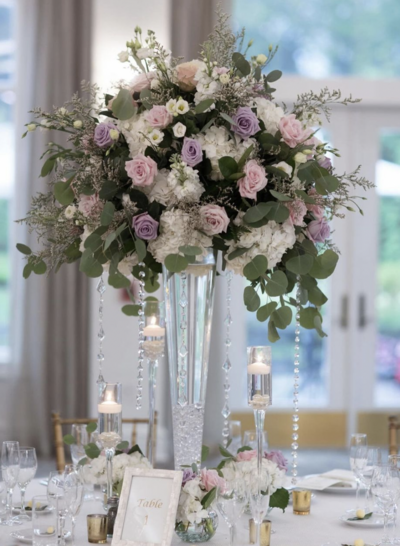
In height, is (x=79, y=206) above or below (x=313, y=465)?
above

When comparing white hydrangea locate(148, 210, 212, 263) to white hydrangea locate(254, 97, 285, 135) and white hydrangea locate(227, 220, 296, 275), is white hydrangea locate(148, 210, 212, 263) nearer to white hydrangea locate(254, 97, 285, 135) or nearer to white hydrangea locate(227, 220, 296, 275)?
white hydrangea locate(227, 220, 296, 275)

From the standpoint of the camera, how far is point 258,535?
179 centimetres

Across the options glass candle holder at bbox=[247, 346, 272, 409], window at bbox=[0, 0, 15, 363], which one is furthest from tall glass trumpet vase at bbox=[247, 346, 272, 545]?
window at bbox=[0, 0, 15, 363]

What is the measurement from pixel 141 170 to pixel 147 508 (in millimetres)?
733

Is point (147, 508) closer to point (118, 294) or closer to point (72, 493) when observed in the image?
point (72, 493)

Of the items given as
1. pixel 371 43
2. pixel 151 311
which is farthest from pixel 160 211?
pixel 371 43

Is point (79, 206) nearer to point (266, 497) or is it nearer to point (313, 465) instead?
point (266, 497)

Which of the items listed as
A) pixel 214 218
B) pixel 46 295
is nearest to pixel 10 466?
pixel 214 218

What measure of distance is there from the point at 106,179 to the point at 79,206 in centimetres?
11

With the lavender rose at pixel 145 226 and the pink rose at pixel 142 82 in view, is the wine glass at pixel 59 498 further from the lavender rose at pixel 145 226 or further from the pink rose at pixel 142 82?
the pink rose at pixel 142 82

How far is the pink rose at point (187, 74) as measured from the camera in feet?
6.38

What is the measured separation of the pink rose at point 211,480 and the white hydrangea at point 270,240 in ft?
1.60

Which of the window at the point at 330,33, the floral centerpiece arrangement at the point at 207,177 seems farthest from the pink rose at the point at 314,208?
the window at the point at 330,33

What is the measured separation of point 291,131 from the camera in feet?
6.25
